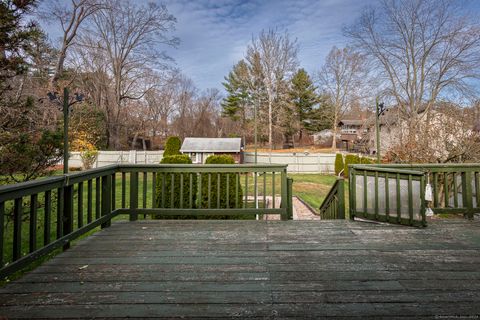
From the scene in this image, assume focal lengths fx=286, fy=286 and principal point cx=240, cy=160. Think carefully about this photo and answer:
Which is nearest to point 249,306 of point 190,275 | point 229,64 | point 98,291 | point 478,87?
point 190,275

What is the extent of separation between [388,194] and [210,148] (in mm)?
19555

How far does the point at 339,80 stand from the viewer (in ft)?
87.1

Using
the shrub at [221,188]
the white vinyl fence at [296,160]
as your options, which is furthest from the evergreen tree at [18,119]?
the white vinyl fence at [296,160]

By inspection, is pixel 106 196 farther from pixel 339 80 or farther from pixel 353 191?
pixel 339 80

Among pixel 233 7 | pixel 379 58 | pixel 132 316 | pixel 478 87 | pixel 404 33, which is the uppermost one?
pixel 404 33

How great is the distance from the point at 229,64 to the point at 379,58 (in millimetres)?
17934

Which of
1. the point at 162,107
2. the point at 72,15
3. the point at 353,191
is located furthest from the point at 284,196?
the point at 162,107

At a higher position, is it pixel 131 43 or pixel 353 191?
pixel 131 43

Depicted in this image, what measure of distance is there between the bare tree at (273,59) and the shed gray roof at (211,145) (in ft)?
20.0

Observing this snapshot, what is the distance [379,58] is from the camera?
1563 centimetres

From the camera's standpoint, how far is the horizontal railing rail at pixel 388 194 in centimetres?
336

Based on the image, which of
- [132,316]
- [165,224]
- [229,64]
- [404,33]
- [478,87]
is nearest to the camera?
[132,316]

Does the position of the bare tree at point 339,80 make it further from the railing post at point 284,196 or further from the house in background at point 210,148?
the railing post at point 284,196

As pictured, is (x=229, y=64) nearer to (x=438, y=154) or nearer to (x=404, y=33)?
(x=404, y=33)
